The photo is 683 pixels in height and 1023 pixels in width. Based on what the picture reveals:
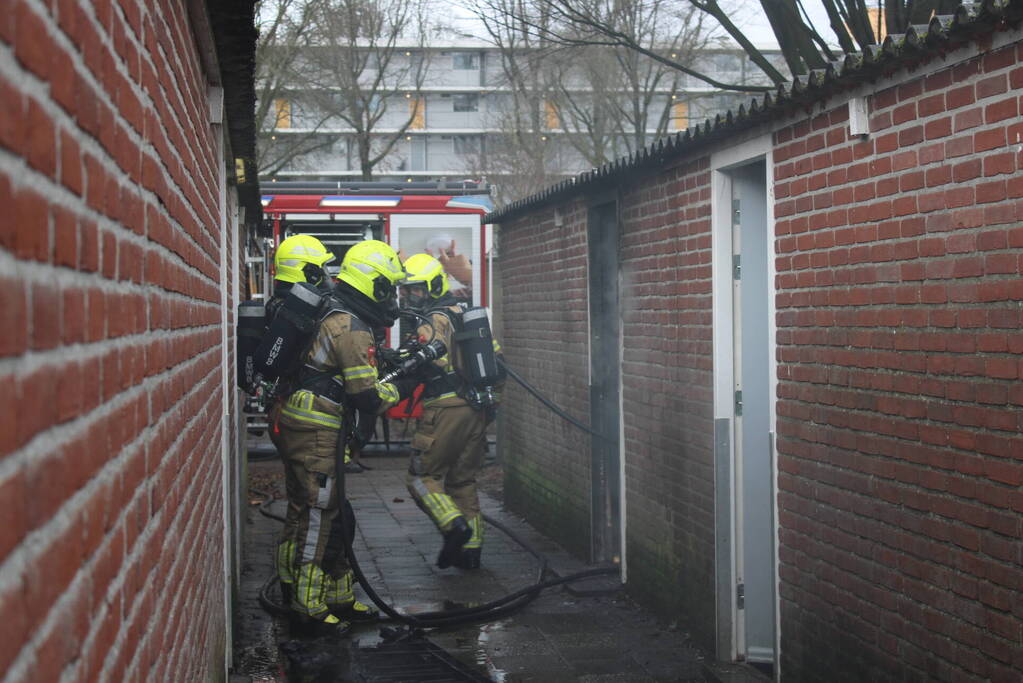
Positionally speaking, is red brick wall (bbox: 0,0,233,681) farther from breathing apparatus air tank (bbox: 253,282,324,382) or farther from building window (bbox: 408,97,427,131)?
building window (bbox: 408,97,427,131)

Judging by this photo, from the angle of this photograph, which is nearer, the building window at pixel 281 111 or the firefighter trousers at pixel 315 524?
the firefighter trousers at pixel 315 524

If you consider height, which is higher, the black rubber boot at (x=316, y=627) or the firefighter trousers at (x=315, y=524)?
the firefighter trousers at (x=315, y=524)

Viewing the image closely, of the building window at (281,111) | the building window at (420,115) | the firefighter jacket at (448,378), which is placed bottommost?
the firefighter jacket at (448,378)

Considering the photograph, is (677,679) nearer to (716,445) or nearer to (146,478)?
(716,445)

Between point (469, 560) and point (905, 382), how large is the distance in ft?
16.2

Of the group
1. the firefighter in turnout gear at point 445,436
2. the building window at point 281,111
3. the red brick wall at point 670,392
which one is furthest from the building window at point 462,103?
the red brick wall at point 670,392

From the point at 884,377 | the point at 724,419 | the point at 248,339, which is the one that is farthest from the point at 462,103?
the point at 884,377

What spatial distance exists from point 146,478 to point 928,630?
11.2ft

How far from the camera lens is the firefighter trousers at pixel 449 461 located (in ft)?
29.8

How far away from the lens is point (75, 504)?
1305mm

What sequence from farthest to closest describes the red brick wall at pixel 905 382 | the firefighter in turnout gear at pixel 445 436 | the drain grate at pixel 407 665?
1. the firefighter in turnout gear at pixel 445 436
2. the drain grate at pixel 407 665
3. the red brick wall at pixel 905 382

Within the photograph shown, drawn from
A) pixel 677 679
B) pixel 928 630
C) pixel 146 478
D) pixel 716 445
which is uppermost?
pixel 146 478

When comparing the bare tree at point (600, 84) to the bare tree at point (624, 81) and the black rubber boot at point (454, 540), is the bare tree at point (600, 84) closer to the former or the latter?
the bare tree at point (624, 81)

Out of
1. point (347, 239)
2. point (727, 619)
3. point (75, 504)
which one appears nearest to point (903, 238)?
point (727, 619)
